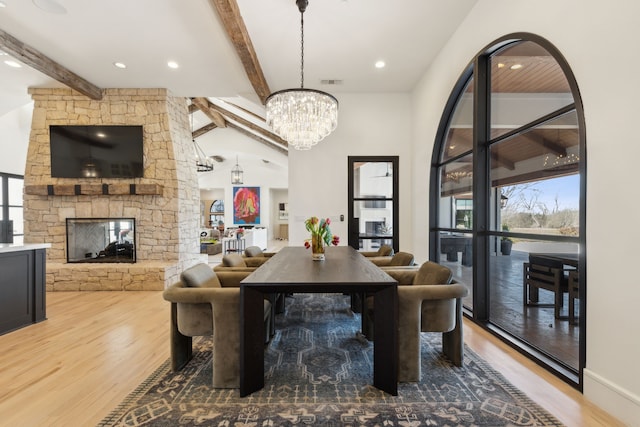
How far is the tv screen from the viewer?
500 cm

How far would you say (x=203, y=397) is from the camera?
1863 mm

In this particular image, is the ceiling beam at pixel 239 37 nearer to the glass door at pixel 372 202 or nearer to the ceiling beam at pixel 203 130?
the glass door at pixel 372 202

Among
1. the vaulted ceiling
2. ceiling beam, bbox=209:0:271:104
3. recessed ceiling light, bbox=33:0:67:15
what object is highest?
the vaulted ceiling

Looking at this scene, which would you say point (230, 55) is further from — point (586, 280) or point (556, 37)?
point (586, 280)

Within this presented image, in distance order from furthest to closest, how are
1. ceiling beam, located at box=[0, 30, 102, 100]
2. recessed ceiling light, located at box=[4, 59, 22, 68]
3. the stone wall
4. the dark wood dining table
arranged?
the stone wall < recessed ceiling light, located at box=[4, 59, 22, 68] < ceiling beam, located at box=[0, 30, 102, 100] < the dark wood dining table

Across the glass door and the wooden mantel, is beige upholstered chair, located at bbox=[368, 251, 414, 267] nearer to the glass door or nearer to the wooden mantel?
the glass door

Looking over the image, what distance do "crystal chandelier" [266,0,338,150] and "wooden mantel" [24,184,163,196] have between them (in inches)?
112

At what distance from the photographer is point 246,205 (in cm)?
1405

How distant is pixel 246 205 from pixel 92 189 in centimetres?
913

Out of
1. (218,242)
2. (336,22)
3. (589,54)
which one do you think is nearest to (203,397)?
(589,54)

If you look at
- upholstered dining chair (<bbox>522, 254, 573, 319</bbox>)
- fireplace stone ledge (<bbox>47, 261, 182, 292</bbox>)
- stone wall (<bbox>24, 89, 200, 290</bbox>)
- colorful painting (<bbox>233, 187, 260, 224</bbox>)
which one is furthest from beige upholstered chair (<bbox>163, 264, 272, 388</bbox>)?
colorful painting (<bbox>233, 187, 260, 224</bbox>)

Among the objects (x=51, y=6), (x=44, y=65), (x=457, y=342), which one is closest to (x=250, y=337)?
(x=457, y=342)

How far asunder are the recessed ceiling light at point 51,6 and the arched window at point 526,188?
4353mm

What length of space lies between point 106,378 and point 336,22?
3.91 metres
